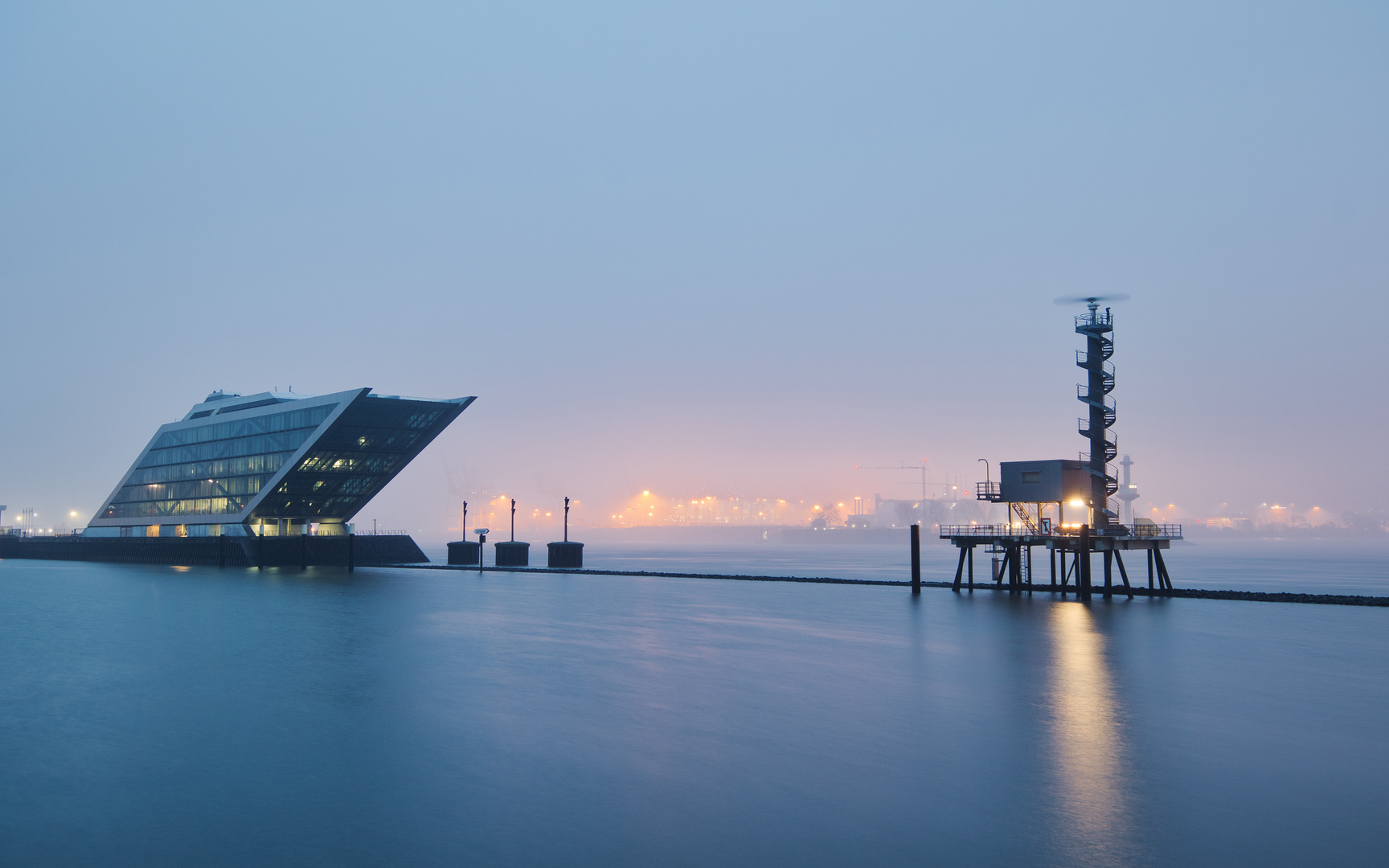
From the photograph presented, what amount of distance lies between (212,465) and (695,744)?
319 ft

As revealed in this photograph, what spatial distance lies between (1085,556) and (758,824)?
4296 cm

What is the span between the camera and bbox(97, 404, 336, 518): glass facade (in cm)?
9406

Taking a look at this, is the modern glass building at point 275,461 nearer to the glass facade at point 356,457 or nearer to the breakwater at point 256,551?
the glass facade at point 356,457

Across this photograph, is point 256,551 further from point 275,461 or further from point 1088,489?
point 1088,489

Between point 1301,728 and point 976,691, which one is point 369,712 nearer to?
point 976,691

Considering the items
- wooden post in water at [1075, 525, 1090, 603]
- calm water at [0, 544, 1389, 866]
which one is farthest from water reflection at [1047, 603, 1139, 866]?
wooden post in water at [1075, 525, 1090, 603]

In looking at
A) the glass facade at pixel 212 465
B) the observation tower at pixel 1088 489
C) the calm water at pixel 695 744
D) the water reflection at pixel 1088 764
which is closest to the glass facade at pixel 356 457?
the glass facade at pixel 212 465

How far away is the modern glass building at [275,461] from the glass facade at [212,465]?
0.42ft

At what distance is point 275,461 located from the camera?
95.1 meters

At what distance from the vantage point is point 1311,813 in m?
16.4

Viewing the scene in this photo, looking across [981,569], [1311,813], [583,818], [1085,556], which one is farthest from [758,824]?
[981,569]

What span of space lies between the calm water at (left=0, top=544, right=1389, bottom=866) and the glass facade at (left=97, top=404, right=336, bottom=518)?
49394 millimetres

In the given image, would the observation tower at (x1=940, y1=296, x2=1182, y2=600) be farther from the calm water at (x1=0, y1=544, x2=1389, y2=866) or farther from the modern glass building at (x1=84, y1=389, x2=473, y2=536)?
the modern glass building at (x1=84, y1=389, x2=473, y2=536)

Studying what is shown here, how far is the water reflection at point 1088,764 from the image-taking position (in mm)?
14695
